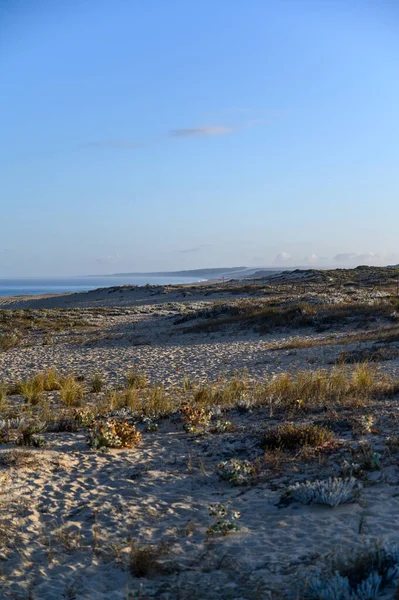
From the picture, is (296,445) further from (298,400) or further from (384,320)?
(384,320)

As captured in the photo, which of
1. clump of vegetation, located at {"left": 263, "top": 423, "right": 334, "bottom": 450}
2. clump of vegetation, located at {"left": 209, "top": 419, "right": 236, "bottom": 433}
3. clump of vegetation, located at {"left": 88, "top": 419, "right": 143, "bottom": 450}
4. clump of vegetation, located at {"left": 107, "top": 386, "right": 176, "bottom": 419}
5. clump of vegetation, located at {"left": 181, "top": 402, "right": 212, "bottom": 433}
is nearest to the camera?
clump of vegetation, located at {"left": 263, "top": 423, "right": 334, "bottom": 450}

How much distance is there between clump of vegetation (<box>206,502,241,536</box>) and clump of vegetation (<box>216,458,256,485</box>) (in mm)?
486

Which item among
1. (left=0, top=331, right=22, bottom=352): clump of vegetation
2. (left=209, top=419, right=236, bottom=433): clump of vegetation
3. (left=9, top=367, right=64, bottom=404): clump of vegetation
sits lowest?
(left=0, top=331, right=22, bottom=352): clump of vegetation

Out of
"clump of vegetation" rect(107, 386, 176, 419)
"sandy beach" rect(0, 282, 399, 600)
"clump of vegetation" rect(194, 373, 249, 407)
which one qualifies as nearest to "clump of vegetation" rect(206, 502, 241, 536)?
"sandy beach" rect(0, 282, 399, 600)

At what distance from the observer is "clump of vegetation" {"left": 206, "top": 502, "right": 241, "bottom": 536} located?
457 centimetres

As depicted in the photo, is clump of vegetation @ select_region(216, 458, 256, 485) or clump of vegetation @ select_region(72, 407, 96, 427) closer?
clump of vegetation @ select_region(216, 458, 256, 485)

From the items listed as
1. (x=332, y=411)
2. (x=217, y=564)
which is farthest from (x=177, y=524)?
(x=332, y=411)

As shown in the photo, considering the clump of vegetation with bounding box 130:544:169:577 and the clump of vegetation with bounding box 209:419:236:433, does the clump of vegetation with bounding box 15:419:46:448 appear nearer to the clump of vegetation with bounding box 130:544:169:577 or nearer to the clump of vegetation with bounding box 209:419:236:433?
the clump of vegetation with bounding box 209:419:236:433

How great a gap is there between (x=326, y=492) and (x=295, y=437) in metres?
1.69

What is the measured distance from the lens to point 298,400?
876 cm

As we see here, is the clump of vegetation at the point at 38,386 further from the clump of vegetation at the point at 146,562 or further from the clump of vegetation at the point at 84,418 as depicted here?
the clump of vegetation at the point at 146,562

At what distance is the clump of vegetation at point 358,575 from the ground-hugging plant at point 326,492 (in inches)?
37.6

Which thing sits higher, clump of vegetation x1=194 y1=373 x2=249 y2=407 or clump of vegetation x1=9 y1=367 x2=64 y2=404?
clump of vegetation x1=194 y1=373 x2=249 y2=407

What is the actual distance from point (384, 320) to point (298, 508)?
1909cm
